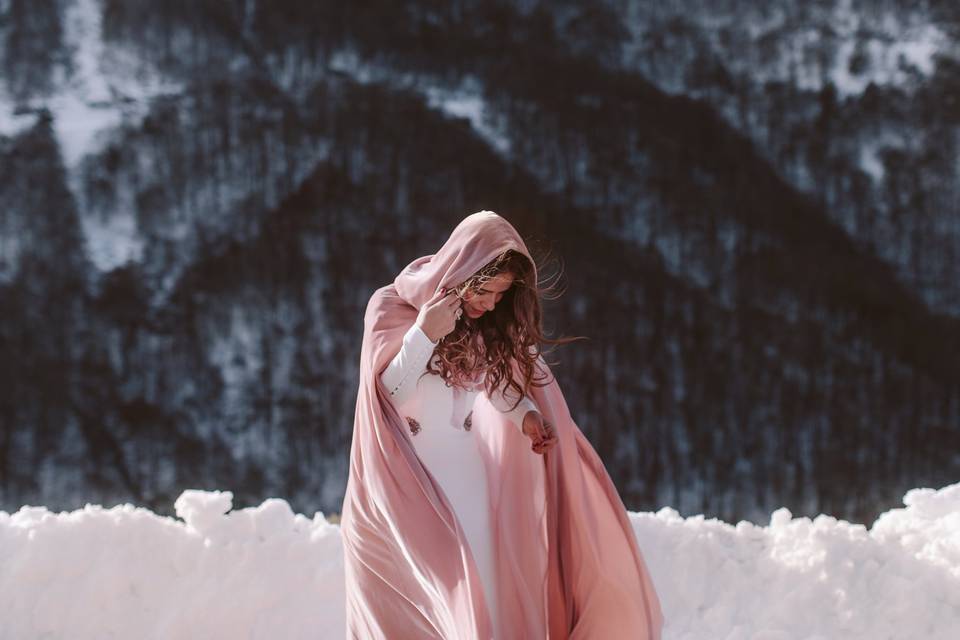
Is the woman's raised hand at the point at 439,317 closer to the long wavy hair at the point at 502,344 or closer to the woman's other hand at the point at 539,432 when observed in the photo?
the long wavy hair at the point at 502,344

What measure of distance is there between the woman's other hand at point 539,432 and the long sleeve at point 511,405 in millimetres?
22

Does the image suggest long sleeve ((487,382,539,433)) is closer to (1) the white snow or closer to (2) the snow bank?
(2) the snow bank

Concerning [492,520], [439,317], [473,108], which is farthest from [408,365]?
[473,108]

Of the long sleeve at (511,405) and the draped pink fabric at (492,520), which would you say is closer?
the draped pink fabric at (492,520)

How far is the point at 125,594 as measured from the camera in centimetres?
372

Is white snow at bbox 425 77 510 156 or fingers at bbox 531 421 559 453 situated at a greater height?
white snow at bbox 425 77 510 156

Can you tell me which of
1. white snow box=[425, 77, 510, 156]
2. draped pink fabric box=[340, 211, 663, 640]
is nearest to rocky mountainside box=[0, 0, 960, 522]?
white snow box=[425, 77, 510, 156]

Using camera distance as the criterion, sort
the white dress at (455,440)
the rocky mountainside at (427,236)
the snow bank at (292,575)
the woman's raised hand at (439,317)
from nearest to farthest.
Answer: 1. the woman's raised hand at (439,317)
2. the white dress at (455,440)
3. the snow bank at (292,575)
4. the rocky mountainside at (427,236)

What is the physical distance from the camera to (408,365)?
7.40 ft

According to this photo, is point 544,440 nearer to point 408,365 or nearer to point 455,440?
point 455,440

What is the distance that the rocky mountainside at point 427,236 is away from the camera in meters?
4.59

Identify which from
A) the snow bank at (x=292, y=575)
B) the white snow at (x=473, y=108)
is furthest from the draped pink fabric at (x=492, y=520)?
the white snow at (x=473, y=108)

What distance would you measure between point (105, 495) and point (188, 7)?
81.1 inches

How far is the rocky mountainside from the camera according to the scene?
4.59 meters
